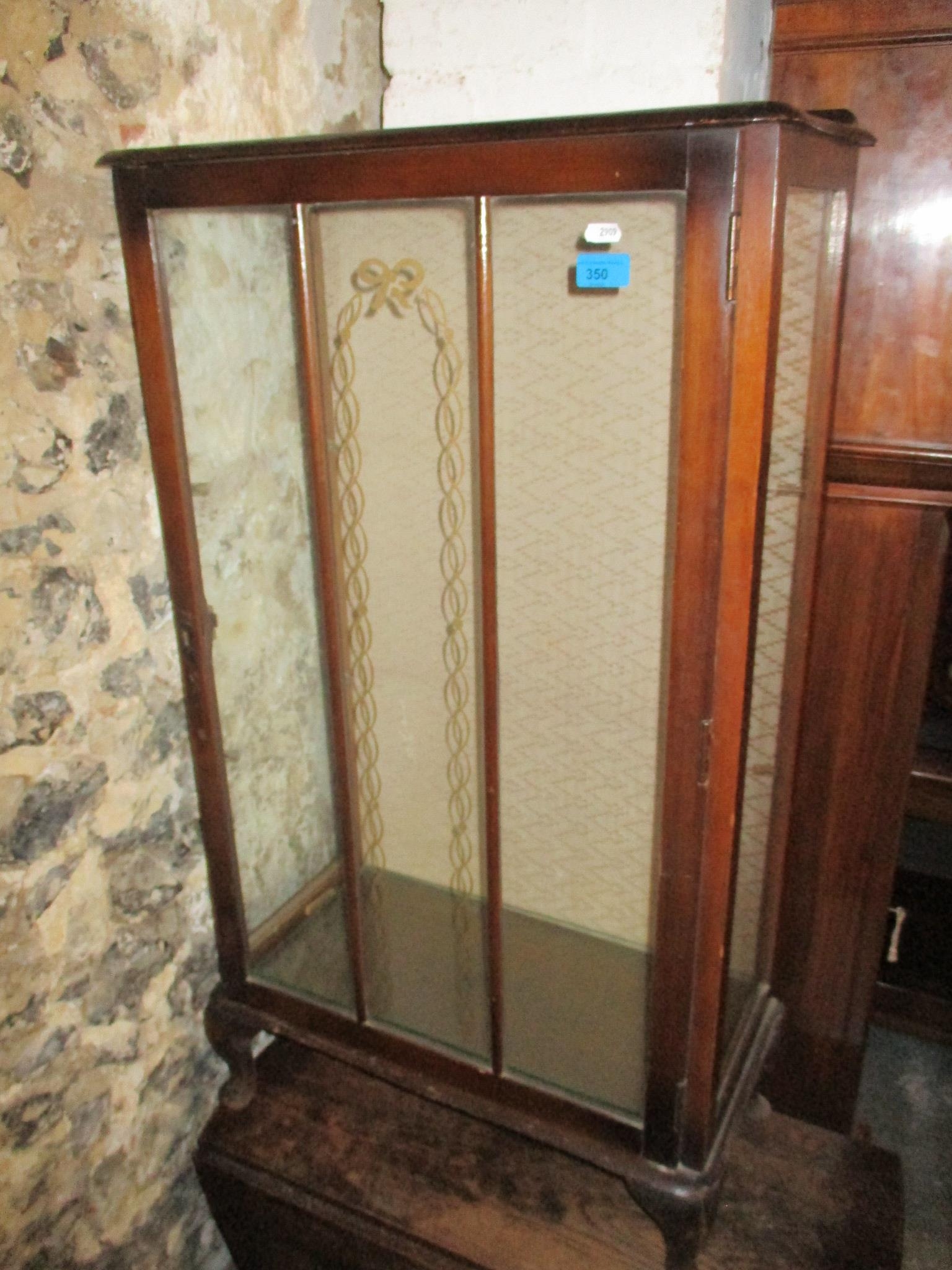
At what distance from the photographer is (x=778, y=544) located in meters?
1.09

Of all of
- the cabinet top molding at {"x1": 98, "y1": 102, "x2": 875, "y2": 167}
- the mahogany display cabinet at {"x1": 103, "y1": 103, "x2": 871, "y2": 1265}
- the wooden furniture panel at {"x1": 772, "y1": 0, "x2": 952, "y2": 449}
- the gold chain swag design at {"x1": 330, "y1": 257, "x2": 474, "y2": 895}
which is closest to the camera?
the cabinet top molding at {"x1": 98, "y1": 102, "x2": 875, "y2": 167}

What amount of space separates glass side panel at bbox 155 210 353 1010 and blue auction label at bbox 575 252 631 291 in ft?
1.36

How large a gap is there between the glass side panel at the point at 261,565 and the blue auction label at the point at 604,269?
1.36ft

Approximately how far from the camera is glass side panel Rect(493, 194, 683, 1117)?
975 mm

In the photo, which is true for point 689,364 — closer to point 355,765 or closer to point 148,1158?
point 355,765

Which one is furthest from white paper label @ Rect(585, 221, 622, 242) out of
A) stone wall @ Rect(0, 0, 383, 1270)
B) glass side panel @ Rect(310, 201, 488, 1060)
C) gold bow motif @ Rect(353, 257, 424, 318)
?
stone wall @ Rect(0, 0, 383, 1270)

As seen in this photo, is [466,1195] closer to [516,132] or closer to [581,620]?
[581,620]

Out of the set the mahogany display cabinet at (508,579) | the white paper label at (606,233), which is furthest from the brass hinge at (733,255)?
the white paper label at (606,233)

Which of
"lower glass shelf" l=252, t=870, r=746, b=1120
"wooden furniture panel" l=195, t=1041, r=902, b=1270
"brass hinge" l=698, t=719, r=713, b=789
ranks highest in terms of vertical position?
"brass hinge" l=698, t=719, r=713, b=789

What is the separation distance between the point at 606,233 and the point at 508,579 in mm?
412

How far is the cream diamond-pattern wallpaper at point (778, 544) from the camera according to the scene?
95 cm

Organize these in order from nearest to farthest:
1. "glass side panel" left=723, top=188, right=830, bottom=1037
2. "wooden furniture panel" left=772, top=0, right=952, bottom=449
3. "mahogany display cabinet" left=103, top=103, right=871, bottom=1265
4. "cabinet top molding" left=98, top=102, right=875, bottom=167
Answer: "cabinet top molding" left=98, top=102, right=875, bottom=167, "mahogany display cabinet" left=103, top=103, right=871, bottom=1265, "glass side panel" left=723, top=188, right=830, bottom=1037, "wooden furniture panel" left=772, top=0, right=952, bottom=449

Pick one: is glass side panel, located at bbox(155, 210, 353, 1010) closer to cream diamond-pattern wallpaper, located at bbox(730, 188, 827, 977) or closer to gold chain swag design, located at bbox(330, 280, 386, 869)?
gold chain swag design, located at bbox(330, 280, 386, 869)

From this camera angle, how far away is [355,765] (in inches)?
48.2
